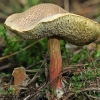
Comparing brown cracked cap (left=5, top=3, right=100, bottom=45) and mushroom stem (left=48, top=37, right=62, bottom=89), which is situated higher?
brown cracked cap (left=5, top=3, right=100, bottom=45)

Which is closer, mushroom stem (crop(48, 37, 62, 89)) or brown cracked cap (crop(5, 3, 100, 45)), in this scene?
brown cracked cap (crop(5, 3, 100, 45))

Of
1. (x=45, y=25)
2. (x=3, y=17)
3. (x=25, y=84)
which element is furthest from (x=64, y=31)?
(x=3, y=17)

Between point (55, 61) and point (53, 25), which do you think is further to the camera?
point (55, 61)

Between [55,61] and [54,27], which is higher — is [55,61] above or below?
below

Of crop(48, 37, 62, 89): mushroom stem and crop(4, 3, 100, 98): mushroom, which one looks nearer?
crop(4, 3, 100, 98): mushroom

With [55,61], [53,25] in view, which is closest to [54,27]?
[53,25]

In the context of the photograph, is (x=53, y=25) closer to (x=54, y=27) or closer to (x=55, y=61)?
(x=54, y=27)
